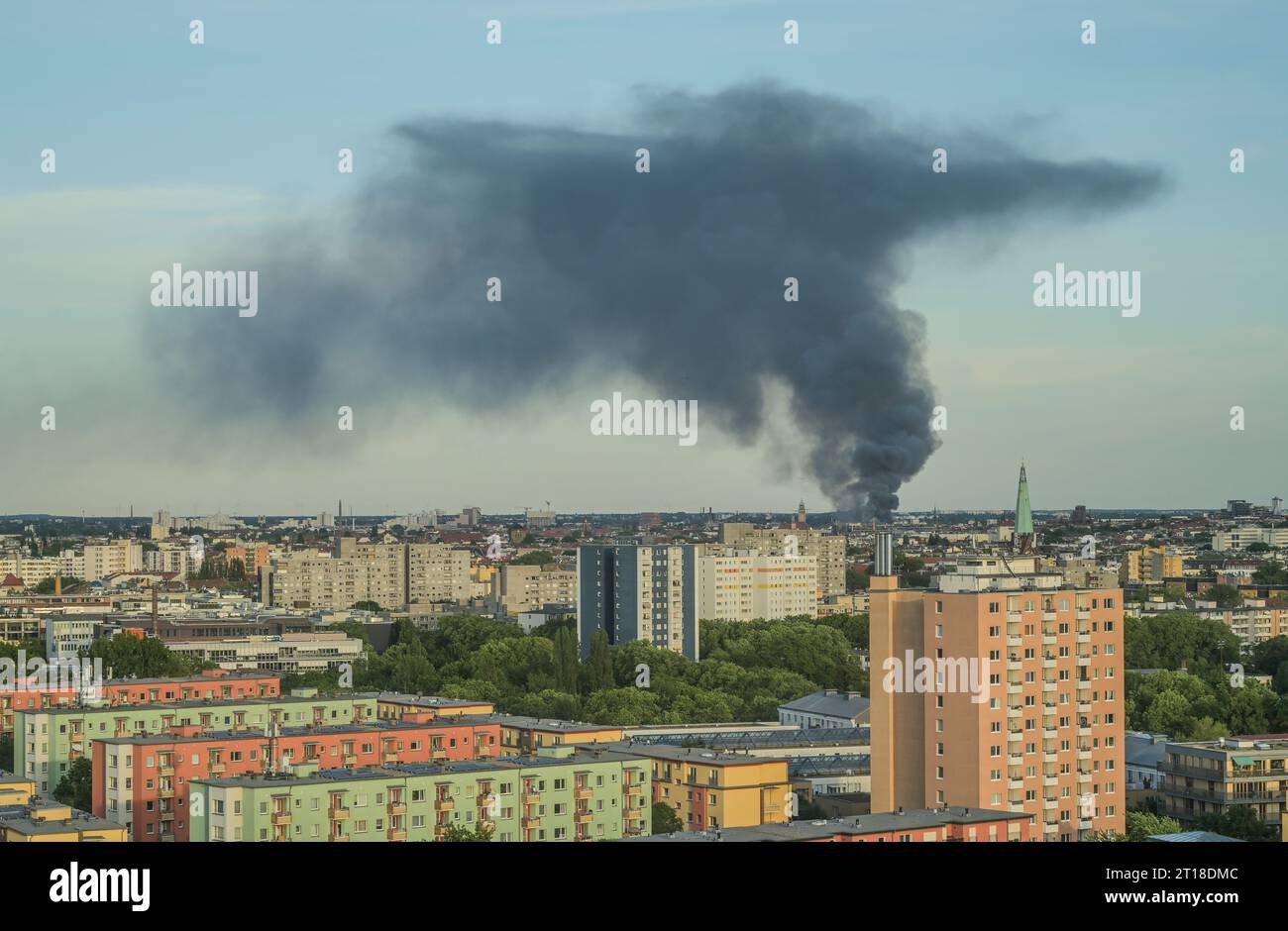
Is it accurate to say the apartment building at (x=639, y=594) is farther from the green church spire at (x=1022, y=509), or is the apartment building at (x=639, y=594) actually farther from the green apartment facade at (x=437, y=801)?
the green apartment facade at (x=437, y=801)

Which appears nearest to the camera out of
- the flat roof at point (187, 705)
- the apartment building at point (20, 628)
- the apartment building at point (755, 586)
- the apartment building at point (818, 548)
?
the flat roof at point (187, 705)

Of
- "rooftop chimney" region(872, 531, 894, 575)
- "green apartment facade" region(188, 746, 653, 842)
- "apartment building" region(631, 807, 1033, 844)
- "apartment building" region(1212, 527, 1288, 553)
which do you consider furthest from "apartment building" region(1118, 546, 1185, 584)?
"apartment building" region(631, 807, 1033, 844)

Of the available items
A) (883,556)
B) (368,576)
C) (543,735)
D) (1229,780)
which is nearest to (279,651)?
(543,735)

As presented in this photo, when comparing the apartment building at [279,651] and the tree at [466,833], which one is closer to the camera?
the tree at [466,833]

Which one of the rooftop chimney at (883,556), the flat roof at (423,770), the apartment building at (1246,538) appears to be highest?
the rooftop chimney at (883,556)

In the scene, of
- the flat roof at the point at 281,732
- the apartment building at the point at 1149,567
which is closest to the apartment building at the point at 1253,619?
the apartment building at the point at 1149,567

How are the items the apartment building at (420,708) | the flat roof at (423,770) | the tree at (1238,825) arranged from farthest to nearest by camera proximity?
1. the apartment building at (420,708)
2. the tree at (1238,825)
3. the flat roof at (423,770)

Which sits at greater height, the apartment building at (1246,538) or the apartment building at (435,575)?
the apartment building at (1246,538)

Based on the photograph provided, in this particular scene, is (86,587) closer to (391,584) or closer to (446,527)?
(391,584)
